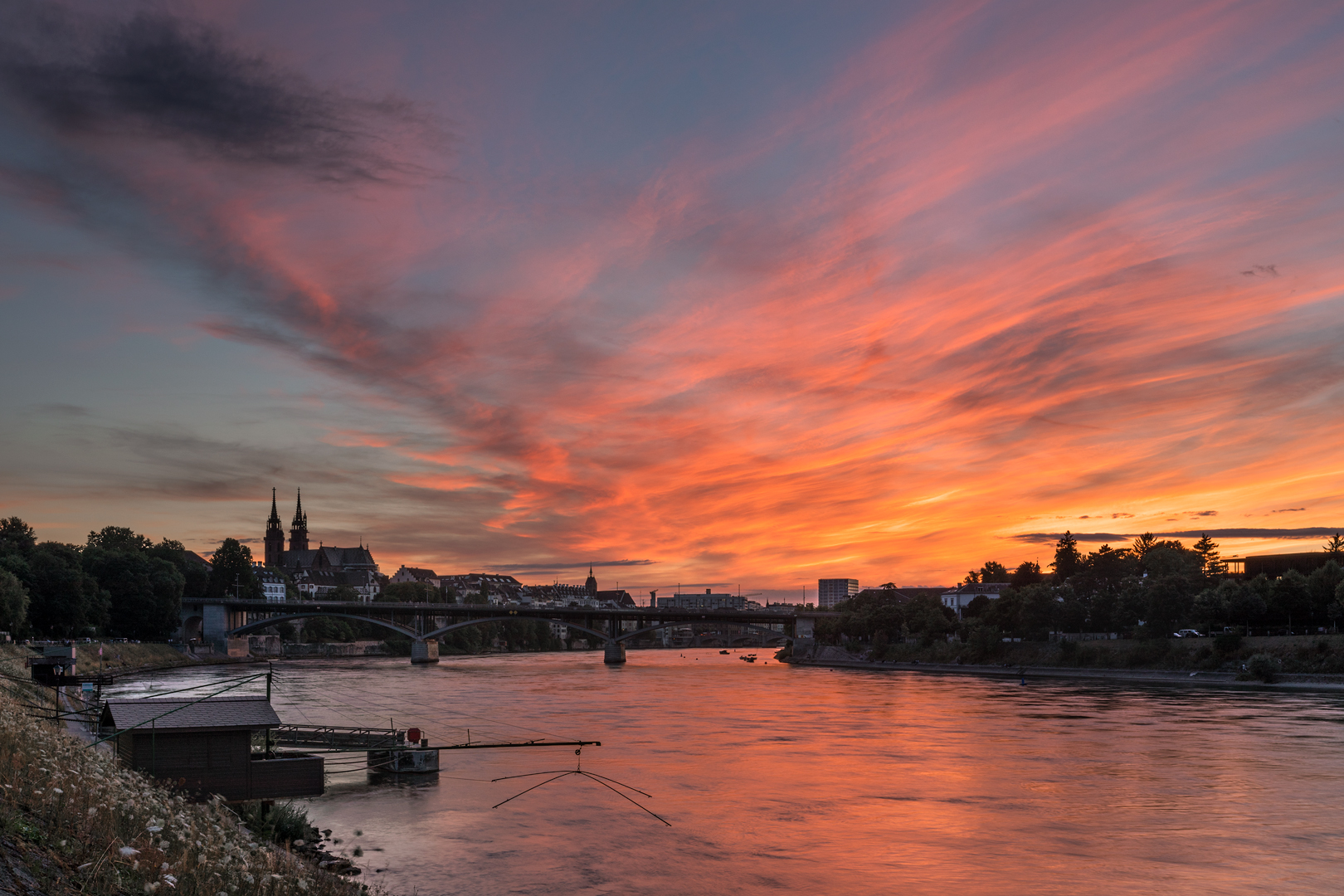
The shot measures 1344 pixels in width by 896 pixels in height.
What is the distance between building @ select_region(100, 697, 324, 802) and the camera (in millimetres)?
27203

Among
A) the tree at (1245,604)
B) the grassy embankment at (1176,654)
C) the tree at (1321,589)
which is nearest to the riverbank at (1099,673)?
the grassy embankment at (1176,654)

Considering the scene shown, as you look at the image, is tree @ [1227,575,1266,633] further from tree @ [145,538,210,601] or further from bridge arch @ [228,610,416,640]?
tree @ [145,538,210,601]

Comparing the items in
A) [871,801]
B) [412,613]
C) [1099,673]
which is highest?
[412,613]

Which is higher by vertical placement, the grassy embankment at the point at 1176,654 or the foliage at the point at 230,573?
the foliage at the point at 230,573

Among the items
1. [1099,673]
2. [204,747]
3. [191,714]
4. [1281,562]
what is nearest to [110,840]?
[204,747]

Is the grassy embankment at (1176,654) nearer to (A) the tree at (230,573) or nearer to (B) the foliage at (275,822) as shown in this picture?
(B) the foliage at (275,822)

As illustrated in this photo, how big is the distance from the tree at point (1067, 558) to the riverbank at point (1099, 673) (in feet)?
157

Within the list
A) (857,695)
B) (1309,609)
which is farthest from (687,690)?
(1309,609)

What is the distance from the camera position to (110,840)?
48.3 ft

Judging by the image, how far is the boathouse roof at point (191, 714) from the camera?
90.8ft

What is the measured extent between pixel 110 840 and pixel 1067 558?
18488cm

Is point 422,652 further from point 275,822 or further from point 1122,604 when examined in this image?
point 275,822

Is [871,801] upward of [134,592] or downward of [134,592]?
downward

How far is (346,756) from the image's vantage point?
157 ft
